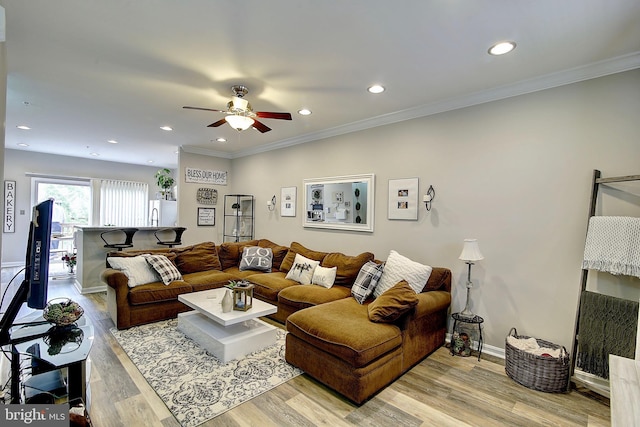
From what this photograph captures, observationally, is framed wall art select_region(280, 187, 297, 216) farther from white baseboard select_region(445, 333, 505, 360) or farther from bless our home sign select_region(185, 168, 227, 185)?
white baseboard select_region(445, 333, 505, 360)

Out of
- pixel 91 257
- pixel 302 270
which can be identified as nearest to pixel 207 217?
pixel 91 257

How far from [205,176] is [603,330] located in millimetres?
6465

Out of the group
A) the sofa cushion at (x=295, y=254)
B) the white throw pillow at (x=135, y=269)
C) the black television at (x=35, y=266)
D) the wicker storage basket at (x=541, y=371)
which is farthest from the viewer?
the sofa cushion at (x=295, y=254)

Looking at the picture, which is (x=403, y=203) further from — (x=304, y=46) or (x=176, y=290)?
(x=176, y=290)

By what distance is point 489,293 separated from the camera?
311 centimetres

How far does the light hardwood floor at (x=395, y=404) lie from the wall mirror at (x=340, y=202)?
2.11 metres

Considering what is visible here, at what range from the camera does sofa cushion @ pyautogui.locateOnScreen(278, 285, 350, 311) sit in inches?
137

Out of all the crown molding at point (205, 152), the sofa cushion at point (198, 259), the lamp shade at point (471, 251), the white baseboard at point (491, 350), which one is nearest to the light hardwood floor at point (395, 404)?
the white baseboard at point (491, 350)

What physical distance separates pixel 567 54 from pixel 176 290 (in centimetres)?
475

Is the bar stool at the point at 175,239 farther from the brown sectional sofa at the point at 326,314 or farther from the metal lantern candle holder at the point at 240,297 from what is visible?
the metal lantern candle holder at the point at 240,297

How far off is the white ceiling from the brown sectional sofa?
2011 mm

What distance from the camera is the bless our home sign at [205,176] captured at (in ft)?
20.3

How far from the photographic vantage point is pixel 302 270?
4.19 m

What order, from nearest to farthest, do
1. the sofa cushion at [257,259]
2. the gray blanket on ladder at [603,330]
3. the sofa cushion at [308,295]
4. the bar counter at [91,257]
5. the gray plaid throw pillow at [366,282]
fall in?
1. the gray blanket on ladder at [603,330]
2. the gray plaid throw pillow at [366,282]
3. the sofa cushion at [308,295]
4. the sofa cushion at [257,259]
5. the bar counter at [91,257]
